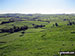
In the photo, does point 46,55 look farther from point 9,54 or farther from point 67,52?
point 9,54

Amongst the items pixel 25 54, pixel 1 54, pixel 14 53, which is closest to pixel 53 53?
pixel 25 54

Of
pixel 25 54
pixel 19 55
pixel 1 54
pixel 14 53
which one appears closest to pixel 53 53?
pixel 25 54

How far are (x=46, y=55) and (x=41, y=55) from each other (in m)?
2.86

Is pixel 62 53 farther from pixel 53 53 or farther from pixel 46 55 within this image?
pixel 46 55

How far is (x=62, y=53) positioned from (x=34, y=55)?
52.9ft

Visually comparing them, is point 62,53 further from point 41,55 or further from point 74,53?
point 41,55

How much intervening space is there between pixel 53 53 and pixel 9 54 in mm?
26056

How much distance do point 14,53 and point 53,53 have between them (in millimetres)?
23413

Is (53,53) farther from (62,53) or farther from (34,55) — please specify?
(34,55)

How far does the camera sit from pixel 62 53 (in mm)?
54031

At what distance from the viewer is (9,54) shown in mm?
55625

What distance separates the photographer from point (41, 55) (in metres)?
53.7

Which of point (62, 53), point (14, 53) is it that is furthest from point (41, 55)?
point (14, 53)

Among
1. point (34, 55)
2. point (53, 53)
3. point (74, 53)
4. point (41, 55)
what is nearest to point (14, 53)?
point (34, 55)
